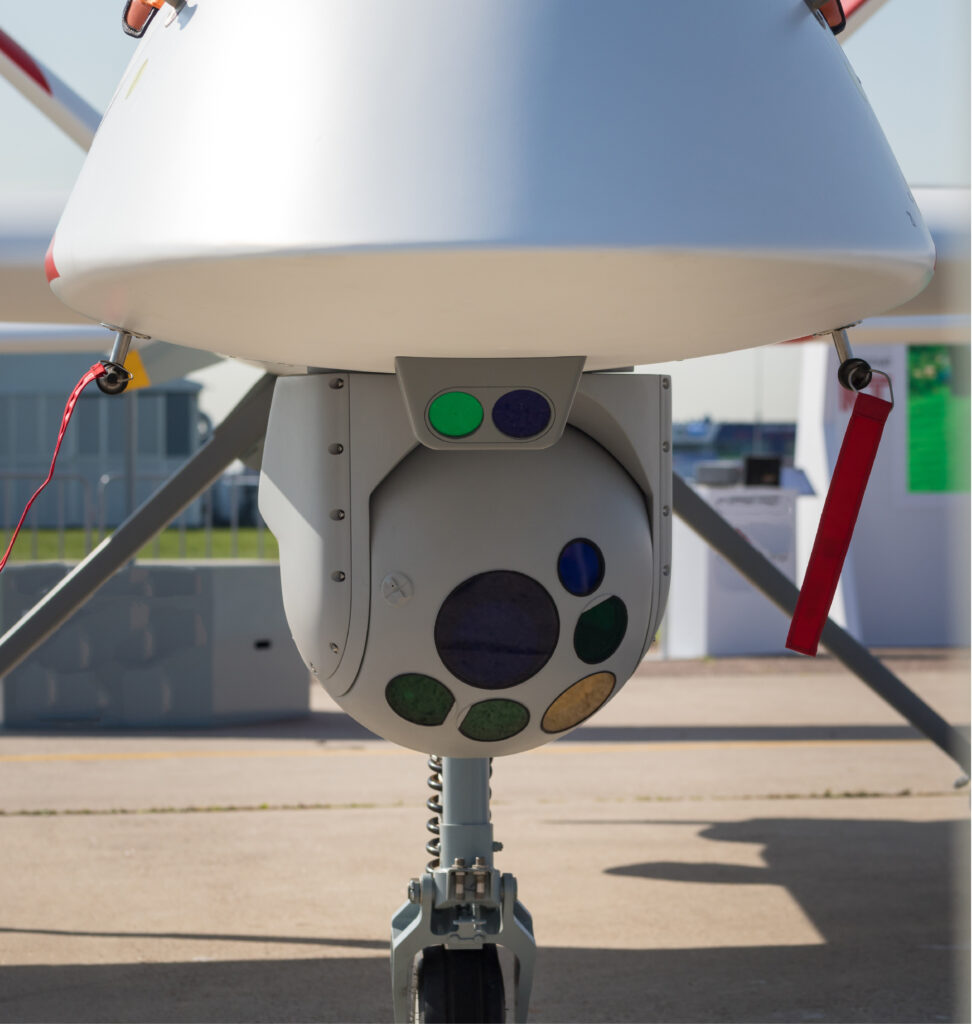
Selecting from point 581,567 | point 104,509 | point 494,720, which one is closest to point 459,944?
point 494,720

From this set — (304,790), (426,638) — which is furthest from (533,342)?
(304,790)

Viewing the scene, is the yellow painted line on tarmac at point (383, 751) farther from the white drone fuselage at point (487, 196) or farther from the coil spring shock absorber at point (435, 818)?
the white drone fuselage at point (487, 196)

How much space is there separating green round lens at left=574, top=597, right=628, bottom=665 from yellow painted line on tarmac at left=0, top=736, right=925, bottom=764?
15.0ft

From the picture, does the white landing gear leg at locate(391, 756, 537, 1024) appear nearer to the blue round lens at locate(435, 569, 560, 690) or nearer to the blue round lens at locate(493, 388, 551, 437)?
the blue round lens at locate(435, 569, 560, 690)

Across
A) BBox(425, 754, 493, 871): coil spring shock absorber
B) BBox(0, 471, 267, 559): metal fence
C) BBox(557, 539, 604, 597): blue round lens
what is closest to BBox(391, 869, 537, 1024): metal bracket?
BBox(425, 754, 493, 871): coil spring shock absorber

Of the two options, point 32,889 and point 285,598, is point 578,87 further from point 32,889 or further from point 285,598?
point 32,889

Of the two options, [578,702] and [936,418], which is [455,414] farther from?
[936,418]

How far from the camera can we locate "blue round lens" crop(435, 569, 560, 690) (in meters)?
2.20

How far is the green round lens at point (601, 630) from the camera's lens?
7.46 feet

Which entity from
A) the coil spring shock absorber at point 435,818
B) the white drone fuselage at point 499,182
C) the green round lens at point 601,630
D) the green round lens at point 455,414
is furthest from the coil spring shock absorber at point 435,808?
the white drone fuselage at point 499,182

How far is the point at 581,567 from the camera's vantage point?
7.36ft

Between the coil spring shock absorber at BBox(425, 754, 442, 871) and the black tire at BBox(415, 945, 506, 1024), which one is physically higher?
the coil spring shock absorber at BBox(425, 754, 442, 871)

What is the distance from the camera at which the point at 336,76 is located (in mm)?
1465

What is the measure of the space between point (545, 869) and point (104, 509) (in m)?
5.40
